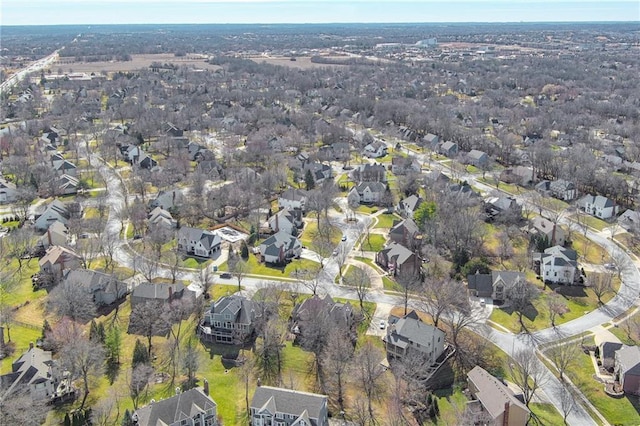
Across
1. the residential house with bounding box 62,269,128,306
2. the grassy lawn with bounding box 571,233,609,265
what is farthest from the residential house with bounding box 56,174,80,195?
the grassy lawn with bounding box 571,233,609,265

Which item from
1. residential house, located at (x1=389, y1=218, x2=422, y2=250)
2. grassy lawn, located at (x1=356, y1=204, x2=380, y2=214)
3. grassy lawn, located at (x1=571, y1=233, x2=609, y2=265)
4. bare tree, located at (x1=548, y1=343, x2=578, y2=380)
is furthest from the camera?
grassy lawn, located at (x1=356, y1=204, x2=380, y2=214)

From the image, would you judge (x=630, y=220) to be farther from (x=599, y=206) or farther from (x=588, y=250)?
(x=588, y=250)

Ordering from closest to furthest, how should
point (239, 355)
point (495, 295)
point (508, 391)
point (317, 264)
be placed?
1. point (508, 391)
2. point (239, 355)
3. point (495, 295)
4. point (317, 264)

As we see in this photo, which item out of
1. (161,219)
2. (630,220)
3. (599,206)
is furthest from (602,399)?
(161,219)

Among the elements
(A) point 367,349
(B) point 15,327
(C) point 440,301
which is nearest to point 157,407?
(A) point 367,349

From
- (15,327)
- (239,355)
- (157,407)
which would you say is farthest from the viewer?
(15,327)

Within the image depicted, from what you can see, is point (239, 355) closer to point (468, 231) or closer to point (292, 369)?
point (292, 369)

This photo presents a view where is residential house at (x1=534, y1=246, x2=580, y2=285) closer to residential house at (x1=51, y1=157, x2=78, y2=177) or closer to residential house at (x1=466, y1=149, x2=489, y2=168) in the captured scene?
residential house at (x1=466, y1=149, x2=489, y2=168)
